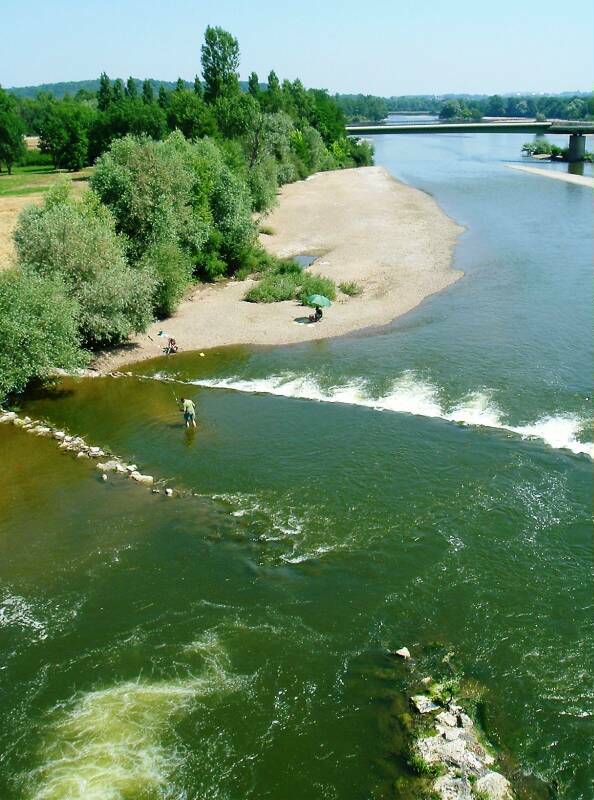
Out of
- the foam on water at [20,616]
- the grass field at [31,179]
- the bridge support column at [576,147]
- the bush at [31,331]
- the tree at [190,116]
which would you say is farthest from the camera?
the bridge support column at [576,147]

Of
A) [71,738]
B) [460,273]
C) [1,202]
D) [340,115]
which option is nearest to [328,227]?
[460,273]

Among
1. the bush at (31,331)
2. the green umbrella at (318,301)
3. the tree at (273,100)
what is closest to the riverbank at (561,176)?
the tree at (273,100)

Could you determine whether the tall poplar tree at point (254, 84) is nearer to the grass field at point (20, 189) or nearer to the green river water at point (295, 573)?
the grass field at point (20, 189)

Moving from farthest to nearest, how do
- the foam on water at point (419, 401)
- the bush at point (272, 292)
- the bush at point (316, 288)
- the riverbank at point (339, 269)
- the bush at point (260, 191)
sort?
the bush at point (260, 191) < the bush at point (272, 292) < the bush at point (316, 288) < the riverbank at point (339, 269) < the foam on water at point (419, 401)

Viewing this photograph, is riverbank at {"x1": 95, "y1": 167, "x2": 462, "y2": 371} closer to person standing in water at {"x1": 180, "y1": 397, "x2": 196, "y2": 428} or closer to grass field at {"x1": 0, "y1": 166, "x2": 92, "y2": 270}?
person standing in water at {"x1": 180, "y1": 397, "x2": 196, "y2": 428}

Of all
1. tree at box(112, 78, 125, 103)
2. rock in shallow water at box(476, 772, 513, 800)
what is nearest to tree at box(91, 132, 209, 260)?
A: rock in shallow water at box(476, 772, 513, 800)

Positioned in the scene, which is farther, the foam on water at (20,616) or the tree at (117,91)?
the tree at (117,91)

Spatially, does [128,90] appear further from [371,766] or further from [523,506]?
[371,766]

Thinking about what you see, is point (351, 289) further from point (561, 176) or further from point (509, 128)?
point (509, 128)
